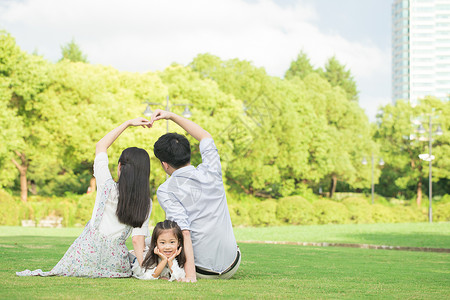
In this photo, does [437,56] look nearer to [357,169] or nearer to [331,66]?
[331,66]

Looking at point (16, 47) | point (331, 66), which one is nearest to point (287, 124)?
point (16, 47)

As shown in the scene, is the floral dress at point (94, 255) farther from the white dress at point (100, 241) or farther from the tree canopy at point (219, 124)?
the tree canopy at point (219, 124)

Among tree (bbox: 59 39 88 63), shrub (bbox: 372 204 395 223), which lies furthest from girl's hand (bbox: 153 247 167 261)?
tree (bbox: 59 39 88 63)

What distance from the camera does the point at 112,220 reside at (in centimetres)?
613

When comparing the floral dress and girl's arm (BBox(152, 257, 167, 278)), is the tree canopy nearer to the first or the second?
the floral dress

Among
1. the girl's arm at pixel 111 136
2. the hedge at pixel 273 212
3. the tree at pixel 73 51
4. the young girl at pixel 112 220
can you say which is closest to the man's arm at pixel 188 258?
the young girl at pixel 112 220

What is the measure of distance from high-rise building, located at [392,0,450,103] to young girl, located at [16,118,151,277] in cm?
17256

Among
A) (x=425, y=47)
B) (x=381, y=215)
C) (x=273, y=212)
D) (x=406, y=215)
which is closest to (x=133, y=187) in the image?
(x=273, y=212)

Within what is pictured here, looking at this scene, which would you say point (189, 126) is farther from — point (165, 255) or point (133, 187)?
point (165, 255)

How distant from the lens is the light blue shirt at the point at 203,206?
5.89m

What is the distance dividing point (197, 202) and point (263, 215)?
90.1 feet

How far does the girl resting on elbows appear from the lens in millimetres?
5828

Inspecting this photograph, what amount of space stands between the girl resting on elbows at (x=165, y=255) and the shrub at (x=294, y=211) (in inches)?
1104

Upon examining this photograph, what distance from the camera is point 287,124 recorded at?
1681 inches
